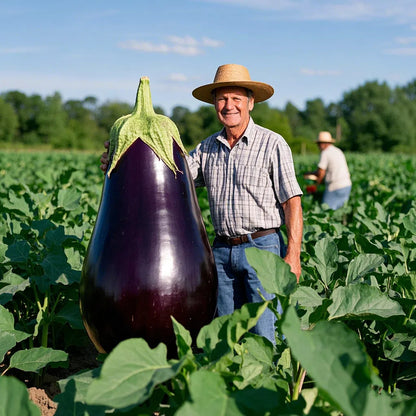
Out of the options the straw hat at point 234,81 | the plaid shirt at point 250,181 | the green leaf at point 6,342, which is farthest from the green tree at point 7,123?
the green leaf at point 6,342

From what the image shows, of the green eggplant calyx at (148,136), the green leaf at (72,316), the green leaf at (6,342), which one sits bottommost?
the green leaf at (72,316)

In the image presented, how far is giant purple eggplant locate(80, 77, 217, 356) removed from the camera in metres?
1.61

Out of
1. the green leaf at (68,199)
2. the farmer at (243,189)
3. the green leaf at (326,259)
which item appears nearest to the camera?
the green leaf at (326,259)

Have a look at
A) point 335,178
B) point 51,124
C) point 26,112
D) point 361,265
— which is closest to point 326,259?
point 361,265

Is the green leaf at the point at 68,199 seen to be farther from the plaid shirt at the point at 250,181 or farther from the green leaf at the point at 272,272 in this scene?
the green leaf at the point at 272,272

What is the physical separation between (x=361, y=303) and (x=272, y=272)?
0.93ft

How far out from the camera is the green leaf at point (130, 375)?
1.05 m

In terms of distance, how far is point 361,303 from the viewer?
4.99ft

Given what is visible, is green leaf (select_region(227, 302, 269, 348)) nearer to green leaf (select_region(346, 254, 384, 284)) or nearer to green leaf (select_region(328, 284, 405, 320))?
green leaf (select_region(328, 284, 405, 320))

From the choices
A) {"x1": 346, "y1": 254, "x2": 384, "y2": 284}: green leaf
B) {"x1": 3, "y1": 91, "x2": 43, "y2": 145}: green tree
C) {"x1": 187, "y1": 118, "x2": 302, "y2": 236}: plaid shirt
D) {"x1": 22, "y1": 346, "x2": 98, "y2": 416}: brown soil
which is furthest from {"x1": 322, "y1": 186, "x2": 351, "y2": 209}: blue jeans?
{"x1": 3, "y1": 91, "x2": 43, "y2": 145}: green tree

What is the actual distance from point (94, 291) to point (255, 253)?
1.76ft

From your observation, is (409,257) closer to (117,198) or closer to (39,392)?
(117,198)

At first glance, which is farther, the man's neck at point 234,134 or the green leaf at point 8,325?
the man's neck at point 234,134

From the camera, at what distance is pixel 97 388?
1.07m
